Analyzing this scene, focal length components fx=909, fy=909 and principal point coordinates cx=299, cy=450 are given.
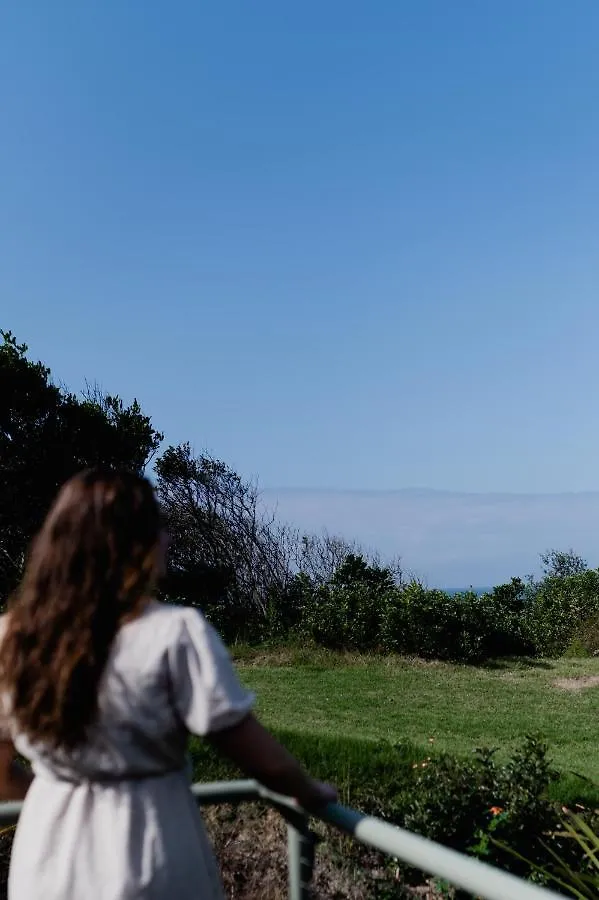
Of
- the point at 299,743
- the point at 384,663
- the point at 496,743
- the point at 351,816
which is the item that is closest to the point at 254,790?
the point at 351,816

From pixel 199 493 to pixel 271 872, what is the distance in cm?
1489

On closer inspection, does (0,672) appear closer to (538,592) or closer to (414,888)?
(414,888)

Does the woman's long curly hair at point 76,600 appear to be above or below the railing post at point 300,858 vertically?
above

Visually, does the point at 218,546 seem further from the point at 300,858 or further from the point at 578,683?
the point at 300,858

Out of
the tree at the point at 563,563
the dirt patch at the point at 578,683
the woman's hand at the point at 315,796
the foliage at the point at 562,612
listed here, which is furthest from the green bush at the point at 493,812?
the tree at the point at 563,563

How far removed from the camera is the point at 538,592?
59.3 ft

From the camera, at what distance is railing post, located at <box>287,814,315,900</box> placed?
1.73 m

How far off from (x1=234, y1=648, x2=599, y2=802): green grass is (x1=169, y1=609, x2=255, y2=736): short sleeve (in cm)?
523

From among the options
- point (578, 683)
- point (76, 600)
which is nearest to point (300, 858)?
point (76, 600)

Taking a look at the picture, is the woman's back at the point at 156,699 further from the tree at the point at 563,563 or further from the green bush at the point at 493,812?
the tree at the point at 563,563

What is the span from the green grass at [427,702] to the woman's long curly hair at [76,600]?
515 cm

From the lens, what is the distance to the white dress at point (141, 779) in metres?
1.32

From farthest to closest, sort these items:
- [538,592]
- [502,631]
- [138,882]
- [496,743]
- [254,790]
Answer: [538,592] < [502,631] < [496,743] < [254,790] < [138,882]

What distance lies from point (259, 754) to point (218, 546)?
55.3 feet
